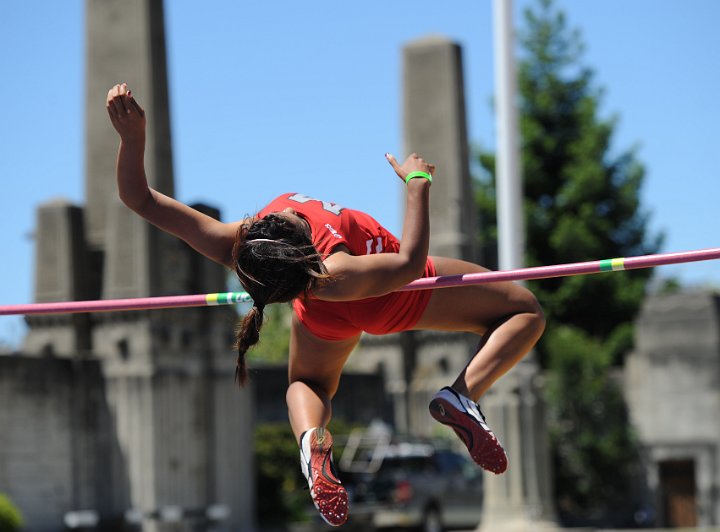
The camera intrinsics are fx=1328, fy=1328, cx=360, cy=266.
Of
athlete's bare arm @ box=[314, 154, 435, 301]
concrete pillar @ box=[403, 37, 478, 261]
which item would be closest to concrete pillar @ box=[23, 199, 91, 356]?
concrete pillar @ box=[403, 37, 478, 261]

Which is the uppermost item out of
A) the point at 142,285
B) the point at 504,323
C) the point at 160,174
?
the point at 160,174

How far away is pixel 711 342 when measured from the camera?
27.3 metres

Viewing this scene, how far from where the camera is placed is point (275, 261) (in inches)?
210

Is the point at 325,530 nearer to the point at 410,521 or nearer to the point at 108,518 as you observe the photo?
the point at 410,521

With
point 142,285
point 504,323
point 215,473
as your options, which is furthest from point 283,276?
point 215,473

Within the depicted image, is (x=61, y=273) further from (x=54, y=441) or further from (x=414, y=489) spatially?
(x=414, y=489)

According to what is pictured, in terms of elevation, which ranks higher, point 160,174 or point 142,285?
point 160,174

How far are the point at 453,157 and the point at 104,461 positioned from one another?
10361 mm

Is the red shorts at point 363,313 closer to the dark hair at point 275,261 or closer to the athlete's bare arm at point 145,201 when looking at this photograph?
the dark hair at point 275,261

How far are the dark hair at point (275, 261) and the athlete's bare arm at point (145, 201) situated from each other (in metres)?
0.31

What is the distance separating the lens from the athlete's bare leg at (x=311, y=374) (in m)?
5.87

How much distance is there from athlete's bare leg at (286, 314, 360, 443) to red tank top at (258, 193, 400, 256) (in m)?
0.50

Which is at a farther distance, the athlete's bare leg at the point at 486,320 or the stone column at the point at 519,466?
the stone column at the point at 519,466

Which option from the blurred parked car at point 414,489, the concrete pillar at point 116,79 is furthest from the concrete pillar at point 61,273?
the blurred parked car at point 414,489
